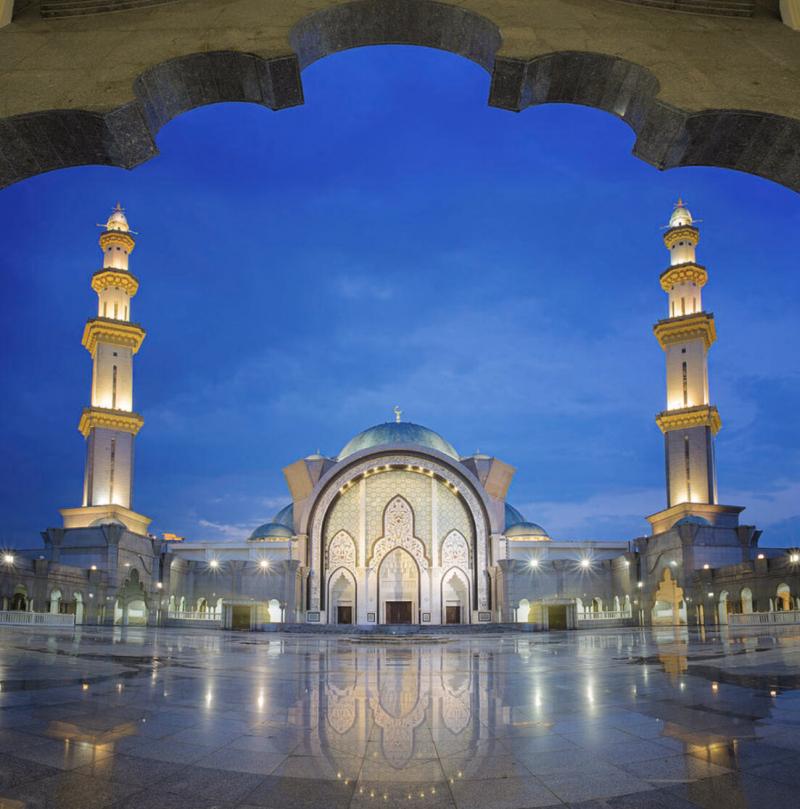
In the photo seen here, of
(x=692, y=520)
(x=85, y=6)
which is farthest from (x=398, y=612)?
(x=85, y=6)

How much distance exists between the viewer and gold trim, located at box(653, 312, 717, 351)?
37.9 m

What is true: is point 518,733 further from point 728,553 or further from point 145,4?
point 728,553

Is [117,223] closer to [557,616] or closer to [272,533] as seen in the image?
[272,533]

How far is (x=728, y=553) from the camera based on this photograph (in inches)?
1325

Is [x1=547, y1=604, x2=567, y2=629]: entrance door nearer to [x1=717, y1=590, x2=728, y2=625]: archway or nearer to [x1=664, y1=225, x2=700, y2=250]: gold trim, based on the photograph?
[x1=717, y1=590, x2=728, y2=625]: archway

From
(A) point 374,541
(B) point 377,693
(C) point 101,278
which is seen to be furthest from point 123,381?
(B) point 377,693

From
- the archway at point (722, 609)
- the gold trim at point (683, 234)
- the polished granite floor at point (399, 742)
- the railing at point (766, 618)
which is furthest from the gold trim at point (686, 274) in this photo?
the polished granite floor at point (399, 742)

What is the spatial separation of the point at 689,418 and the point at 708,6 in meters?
34.4

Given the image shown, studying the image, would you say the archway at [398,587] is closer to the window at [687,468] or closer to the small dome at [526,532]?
the small dome at [526,532]

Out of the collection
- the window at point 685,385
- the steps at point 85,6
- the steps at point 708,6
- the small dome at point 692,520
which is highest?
the window at point 685,385

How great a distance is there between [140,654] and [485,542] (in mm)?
32123

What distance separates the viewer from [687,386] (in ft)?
124

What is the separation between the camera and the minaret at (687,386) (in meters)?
36.7

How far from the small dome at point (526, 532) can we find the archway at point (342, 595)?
472 inches
